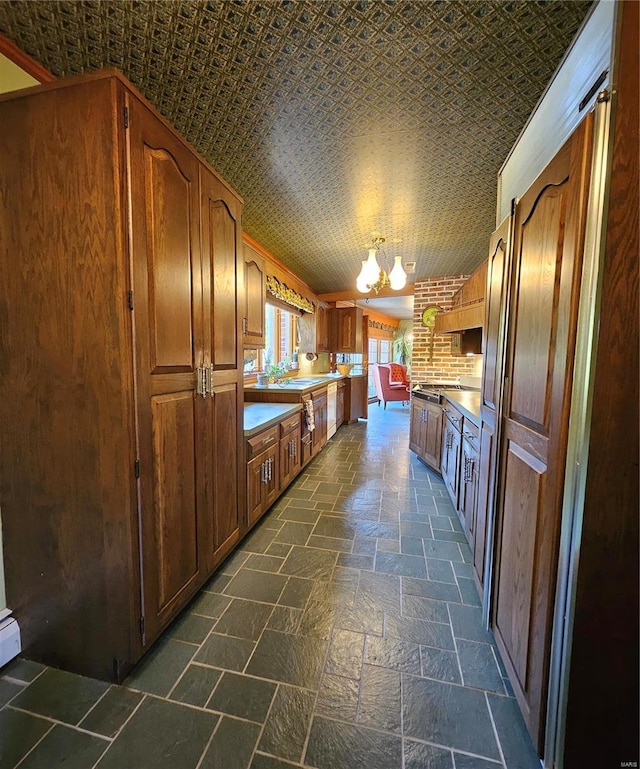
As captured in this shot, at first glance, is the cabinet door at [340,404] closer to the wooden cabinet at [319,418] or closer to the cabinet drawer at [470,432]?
the wooden cabinet at [319,418]

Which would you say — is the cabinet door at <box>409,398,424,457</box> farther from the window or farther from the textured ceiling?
the textured ceiling

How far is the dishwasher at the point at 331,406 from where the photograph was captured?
15.4ft

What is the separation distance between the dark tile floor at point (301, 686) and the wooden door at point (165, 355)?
260mm

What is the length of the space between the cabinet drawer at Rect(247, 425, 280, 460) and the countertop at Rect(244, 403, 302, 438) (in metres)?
0.05

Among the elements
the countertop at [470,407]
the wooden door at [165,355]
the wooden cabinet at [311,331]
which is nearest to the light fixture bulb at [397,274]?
the countertop at [470,407]

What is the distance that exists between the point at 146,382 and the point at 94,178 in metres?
0.72

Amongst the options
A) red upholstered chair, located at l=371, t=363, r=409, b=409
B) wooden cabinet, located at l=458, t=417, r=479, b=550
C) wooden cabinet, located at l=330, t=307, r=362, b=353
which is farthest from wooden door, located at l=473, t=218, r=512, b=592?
red upholstered chair, located at l=371, t=363, r=409, b=409

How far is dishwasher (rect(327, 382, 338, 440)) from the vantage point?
15.4 feet

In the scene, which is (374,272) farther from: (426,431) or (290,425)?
(426,431)

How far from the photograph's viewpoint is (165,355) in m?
1.29

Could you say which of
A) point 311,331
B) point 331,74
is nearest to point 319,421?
point 311,331

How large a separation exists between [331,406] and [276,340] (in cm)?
133

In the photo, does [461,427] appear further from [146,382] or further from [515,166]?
[146,382]

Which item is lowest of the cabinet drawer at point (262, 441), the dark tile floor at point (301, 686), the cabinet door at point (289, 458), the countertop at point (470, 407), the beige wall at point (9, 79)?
the dark tile floor at point (301, 686)
